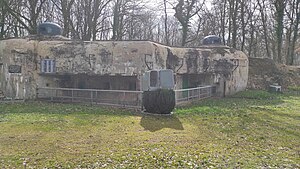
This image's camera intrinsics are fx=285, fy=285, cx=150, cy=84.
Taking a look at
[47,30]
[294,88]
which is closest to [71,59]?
[47,30]

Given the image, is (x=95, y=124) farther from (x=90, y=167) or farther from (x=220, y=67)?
(x=220, y=67)

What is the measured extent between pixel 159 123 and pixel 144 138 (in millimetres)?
2533

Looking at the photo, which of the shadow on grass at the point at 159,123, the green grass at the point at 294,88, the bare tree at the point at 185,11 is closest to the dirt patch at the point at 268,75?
the green grass at the point at 294,88

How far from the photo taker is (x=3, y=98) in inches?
691

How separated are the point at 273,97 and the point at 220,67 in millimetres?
4799

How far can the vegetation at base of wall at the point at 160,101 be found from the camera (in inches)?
536

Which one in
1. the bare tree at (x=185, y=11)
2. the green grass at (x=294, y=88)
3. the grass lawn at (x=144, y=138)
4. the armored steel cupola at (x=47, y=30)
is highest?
the bare tree at (x=185, y=11)

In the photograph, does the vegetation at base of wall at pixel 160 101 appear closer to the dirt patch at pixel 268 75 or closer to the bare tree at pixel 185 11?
the dirt patch at pixel 268 75

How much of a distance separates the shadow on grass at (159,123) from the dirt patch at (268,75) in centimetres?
1685

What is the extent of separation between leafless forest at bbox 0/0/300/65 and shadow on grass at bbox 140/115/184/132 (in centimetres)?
1915

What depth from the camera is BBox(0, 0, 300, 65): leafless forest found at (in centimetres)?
2930

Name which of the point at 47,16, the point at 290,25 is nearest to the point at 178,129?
the point at 47,16

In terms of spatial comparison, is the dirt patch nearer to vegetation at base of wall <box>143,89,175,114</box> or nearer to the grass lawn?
the grass lawn

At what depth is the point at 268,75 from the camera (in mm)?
29578
